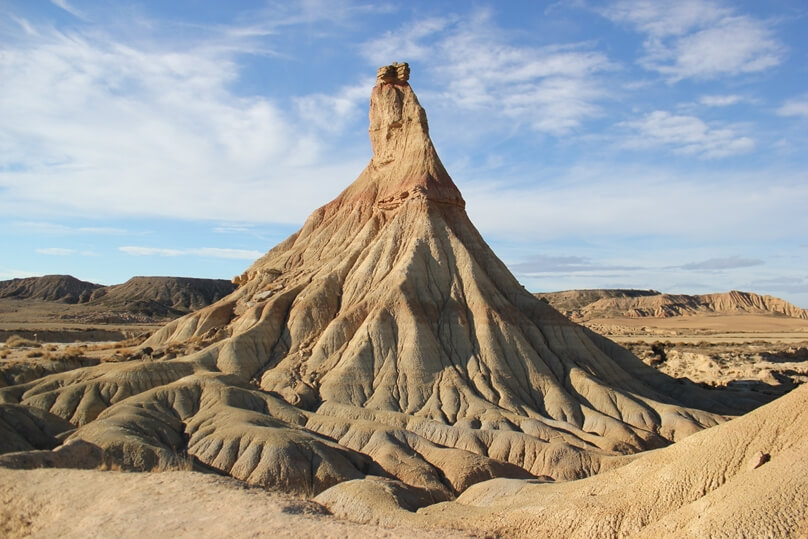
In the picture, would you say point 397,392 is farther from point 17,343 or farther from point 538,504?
point 17,343

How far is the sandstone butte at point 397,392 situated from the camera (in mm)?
28625

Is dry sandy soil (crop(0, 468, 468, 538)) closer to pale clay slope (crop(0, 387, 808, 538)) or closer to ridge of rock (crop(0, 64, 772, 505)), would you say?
pale clay slope (crop(0, 387, 808, 538))

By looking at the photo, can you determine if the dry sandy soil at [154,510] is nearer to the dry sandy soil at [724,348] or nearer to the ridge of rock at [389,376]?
the ridge of rock at [389,376]

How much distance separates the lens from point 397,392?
174 feet

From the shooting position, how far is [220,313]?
226ft

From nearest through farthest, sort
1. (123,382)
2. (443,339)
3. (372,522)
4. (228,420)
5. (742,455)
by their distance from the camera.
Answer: (742,455)
(372,522)
(228,420)
(123,382)
(443,339)

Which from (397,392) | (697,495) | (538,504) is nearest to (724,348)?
(397,392)

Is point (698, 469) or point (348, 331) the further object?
point (348, 331)

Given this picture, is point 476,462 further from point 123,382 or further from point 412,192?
point 412,192

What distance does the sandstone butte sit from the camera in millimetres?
28625

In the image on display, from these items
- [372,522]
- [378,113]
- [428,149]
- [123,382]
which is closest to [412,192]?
[428,149]

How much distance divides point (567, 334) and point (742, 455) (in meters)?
41.1

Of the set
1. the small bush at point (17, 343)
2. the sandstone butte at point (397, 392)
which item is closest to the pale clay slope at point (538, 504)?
the sandstone butte at point (397, 392)

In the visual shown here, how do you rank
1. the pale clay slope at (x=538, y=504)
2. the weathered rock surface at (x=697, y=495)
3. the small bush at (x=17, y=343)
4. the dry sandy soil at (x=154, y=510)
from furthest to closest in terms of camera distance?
1. the small bush at (x=17, y=343)
2. the dry sandy soil at (x=154, y=510)
3. the pale clay slope at (x=538, y=504)
4. the weathered rock surface at (x=697, y=495)
